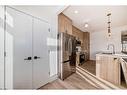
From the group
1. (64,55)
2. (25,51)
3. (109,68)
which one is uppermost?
(25,51)

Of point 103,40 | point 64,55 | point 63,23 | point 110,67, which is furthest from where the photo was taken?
point 103,40

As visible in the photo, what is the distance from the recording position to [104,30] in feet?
25.4

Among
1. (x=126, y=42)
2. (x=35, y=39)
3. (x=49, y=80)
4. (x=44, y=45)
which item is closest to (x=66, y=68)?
(x=49, y=80)

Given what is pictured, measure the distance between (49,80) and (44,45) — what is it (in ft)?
3.80

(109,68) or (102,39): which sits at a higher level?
(102,39)

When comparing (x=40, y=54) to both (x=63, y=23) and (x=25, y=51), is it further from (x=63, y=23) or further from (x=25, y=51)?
(x=63, y=23)

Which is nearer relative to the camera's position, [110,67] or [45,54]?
[45,54]

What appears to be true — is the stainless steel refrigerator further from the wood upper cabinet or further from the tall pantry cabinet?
the tall pantry cabinet

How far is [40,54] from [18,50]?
0.78 m

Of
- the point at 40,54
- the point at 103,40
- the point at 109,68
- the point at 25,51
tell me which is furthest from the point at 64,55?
the point at 103,40

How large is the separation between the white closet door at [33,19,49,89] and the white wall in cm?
484

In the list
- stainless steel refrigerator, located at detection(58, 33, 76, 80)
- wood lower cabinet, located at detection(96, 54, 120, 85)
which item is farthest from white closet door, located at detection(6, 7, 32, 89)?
wood lower cabinet, located at detection(96, 54, 120, 85)

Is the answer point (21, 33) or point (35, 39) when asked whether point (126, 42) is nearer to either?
point (35, 39)

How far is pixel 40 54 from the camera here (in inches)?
124
